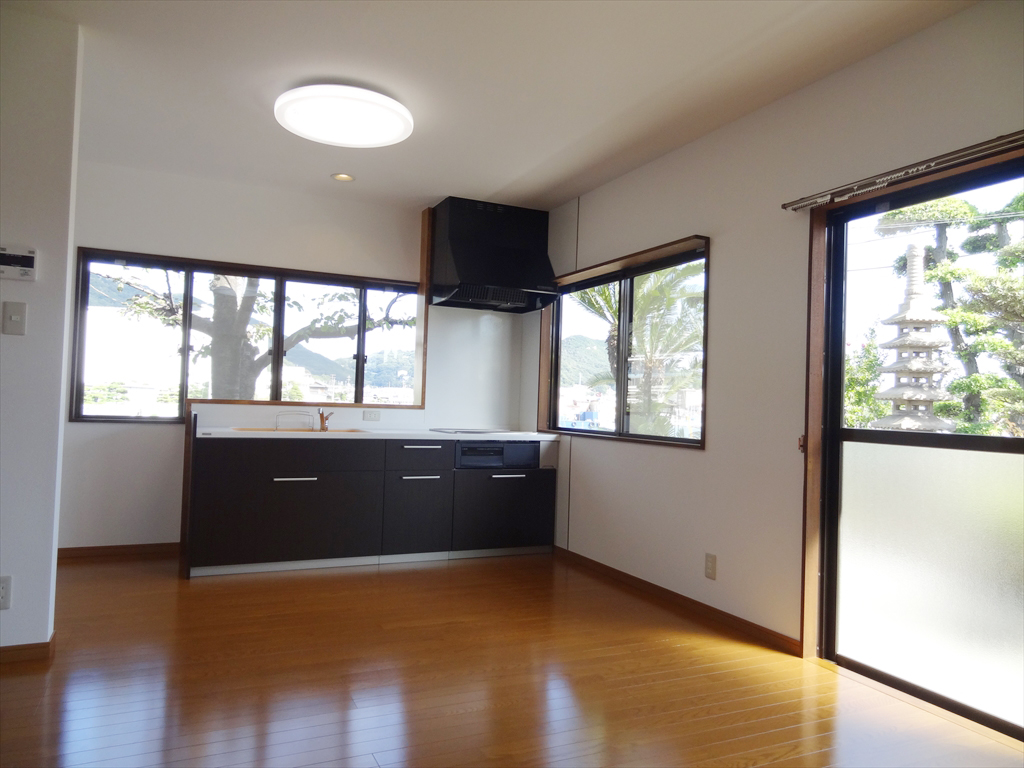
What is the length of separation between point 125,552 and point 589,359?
11.1ft

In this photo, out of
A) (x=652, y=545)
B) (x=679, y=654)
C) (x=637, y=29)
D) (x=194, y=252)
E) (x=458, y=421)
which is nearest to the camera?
(x=637, y=29)

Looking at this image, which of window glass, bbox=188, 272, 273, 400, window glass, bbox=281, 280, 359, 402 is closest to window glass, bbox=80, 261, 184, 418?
window glass, bbox=188, 272, 273, 400

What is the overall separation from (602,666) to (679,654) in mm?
397

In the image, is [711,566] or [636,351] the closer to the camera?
[711,566]

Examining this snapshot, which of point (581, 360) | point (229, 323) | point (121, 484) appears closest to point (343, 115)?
point (229, 323)

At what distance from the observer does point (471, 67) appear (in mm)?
3096

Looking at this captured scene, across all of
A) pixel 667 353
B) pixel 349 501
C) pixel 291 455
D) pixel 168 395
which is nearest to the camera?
pixel 667 353

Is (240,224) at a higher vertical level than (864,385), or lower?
higher

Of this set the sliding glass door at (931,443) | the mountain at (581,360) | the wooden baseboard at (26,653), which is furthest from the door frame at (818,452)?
the wooden baseboard at (26,653)

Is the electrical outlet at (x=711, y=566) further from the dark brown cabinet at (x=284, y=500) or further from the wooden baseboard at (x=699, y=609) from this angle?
the dark brown cabinet at (x=284, y=500)

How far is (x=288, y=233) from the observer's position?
16.6ft

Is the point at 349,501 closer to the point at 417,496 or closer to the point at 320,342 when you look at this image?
the point at 417,496

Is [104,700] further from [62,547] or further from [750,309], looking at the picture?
[750,309]

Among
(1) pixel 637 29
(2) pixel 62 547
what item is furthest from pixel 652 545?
(2) pixel 62 547
